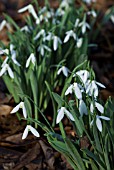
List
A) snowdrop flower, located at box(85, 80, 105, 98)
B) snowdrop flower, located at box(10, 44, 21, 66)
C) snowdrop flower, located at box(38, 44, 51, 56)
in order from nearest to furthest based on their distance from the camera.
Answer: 1. snowdrop flower, located at box(85, 80, 105, 98)
2. snowdrop flower, located at box(10, 44, 21, 66)
3. snowdrop flower, located at box(38, 44, 51, 56)

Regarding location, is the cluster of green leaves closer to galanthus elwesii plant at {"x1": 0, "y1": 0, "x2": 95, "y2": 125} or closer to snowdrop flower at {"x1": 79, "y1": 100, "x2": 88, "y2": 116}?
snowdrop flower at {"x1": 79, "y1": 100, "x2": 88, "y2": 116}

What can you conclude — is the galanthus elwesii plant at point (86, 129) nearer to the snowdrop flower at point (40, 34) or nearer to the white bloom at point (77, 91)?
the white bloom at point (77, 91)

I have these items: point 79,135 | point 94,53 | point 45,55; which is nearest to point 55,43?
point 45,55

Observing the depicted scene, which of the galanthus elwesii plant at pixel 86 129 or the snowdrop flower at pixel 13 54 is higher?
the snowdrop flower at pixel 13 54

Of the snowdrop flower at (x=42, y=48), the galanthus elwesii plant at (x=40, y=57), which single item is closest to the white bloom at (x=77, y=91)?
the galanthus elwesii plant at (x=40, y=57)

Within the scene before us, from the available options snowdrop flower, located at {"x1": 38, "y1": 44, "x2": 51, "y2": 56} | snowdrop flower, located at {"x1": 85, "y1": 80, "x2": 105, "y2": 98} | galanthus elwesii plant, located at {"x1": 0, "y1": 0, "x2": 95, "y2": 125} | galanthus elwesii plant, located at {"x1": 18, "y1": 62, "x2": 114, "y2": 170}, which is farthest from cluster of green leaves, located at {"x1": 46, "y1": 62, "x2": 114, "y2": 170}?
snowdrop flower, located at {"x1": 38, "y1": 44, "x2": 51, "y2": 56}

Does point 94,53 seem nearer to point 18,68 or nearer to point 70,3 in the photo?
point 70,3

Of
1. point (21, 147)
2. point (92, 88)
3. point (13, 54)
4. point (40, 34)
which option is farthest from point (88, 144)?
point (40, 34)

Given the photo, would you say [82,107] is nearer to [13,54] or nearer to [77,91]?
[77,91]
